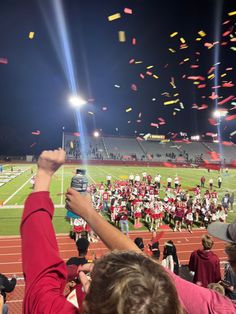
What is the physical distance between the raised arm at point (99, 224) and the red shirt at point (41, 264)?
0.11 meters

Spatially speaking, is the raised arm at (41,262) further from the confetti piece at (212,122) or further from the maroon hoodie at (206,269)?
the confetti piece at (212,122)

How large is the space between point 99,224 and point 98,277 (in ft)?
1.51

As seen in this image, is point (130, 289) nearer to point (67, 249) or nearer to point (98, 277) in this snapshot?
point (98, 277)

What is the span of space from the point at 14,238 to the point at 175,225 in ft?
26.0

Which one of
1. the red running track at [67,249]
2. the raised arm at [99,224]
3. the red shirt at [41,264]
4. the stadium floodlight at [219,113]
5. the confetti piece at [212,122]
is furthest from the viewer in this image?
the confetti piece at [212,122]

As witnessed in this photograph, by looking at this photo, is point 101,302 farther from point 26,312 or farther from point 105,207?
point 105,207

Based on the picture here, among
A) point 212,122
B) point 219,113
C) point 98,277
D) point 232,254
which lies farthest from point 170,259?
point 212,122

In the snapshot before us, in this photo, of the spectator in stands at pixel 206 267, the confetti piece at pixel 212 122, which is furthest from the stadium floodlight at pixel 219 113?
the spectator in stands at pixel 206 267

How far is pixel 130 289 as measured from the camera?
0.84 m

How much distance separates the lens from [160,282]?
34.6 inches

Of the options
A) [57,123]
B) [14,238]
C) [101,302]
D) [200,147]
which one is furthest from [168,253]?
[200,147]

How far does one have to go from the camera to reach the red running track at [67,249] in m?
8.15

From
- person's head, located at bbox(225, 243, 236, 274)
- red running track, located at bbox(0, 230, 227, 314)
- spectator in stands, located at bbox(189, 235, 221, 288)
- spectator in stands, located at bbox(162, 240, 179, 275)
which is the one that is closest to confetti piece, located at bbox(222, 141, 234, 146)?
red running track, located at bbox(0, 230, 227, 314)

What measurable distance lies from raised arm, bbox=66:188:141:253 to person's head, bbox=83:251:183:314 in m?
0.39
